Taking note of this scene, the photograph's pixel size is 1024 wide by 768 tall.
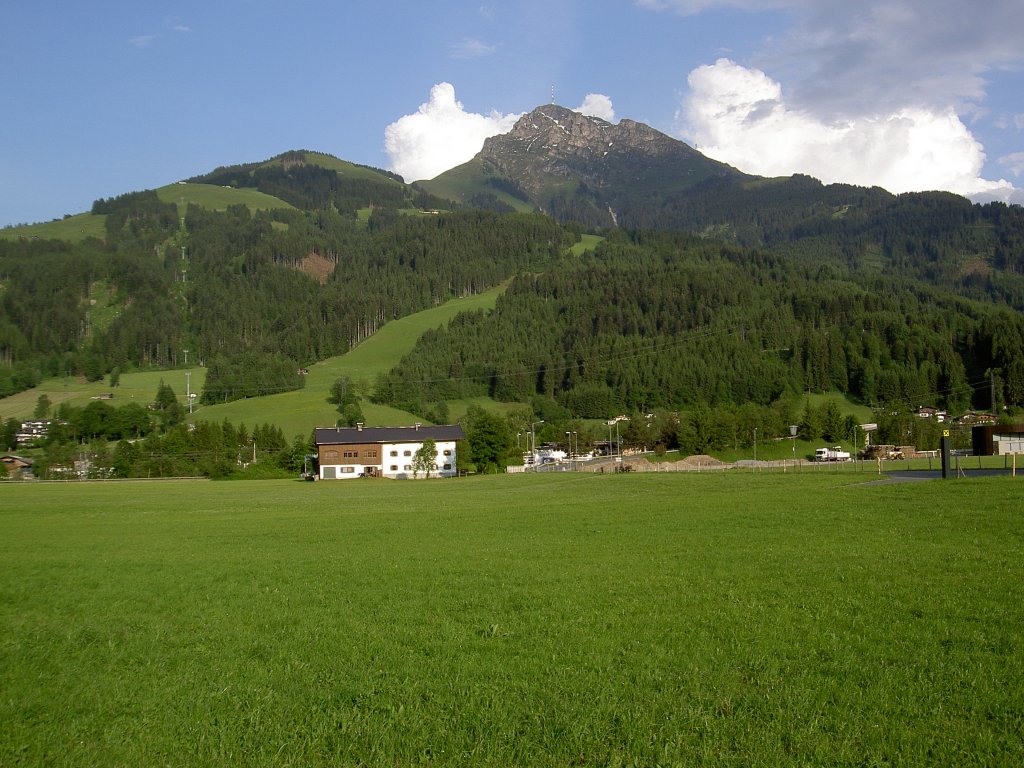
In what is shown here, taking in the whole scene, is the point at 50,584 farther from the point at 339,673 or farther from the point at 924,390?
the point at 924,390

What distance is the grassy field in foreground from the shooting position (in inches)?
313

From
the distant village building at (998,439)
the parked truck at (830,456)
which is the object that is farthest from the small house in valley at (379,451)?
the distant village building at (998,439)

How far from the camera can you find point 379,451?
405 feet

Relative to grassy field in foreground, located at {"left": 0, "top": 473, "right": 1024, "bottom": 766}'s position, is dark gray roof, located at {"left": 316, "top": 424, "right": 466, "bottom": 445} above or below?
above

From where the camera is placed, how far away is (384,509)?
44.2 metres

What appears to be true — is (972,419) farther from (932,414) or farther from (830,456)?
(830,456)

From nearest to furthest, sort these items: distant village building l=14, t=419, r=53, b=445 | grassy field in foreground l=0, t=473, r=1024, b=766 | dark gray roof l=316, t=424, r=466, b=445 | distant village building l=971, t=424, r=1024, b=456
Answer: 1. grassy field in foreground l=0, t=473, r=1024, b=766
2. distant village building l=971, t=424, r=1024, b=456
3. dark gray roof l=316, t=424, r=466, b=445
4. distant village building l=14, t=419, r=53, b=445

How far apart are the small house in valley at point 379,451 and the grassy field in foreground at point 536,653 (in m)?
97.2

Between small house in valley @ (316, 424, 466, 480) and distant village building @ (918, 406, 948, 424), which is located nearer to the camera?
small house in valley @ (316, 424, 466, 480)

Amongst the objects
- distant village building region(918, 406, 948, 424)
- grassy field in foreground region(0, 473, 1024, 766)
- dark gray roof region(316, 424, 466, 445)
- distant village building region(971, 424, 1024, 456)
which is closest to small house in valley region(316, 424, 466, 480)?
dark gray roof region(316, 424, 466, 445)

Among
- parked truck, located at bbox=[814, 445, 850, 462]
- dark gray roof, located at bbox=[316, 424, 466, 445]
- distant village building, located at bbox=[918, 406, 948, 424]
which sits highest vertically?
distant village building, located at bbox=[918, 406, 948, 424]

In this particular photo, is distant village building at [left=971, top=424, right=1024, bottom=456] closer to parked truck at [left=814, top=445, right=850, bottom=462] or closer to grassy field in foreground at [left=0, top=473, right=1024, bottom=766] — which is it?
parked truck at [left=814, top=445, right=850, bottom=462]

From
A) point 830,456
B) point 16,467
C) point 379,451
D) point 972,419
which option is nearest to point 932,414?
point 972,419

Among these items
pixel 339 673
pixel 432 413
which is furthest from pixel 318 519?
pixel 432 413
